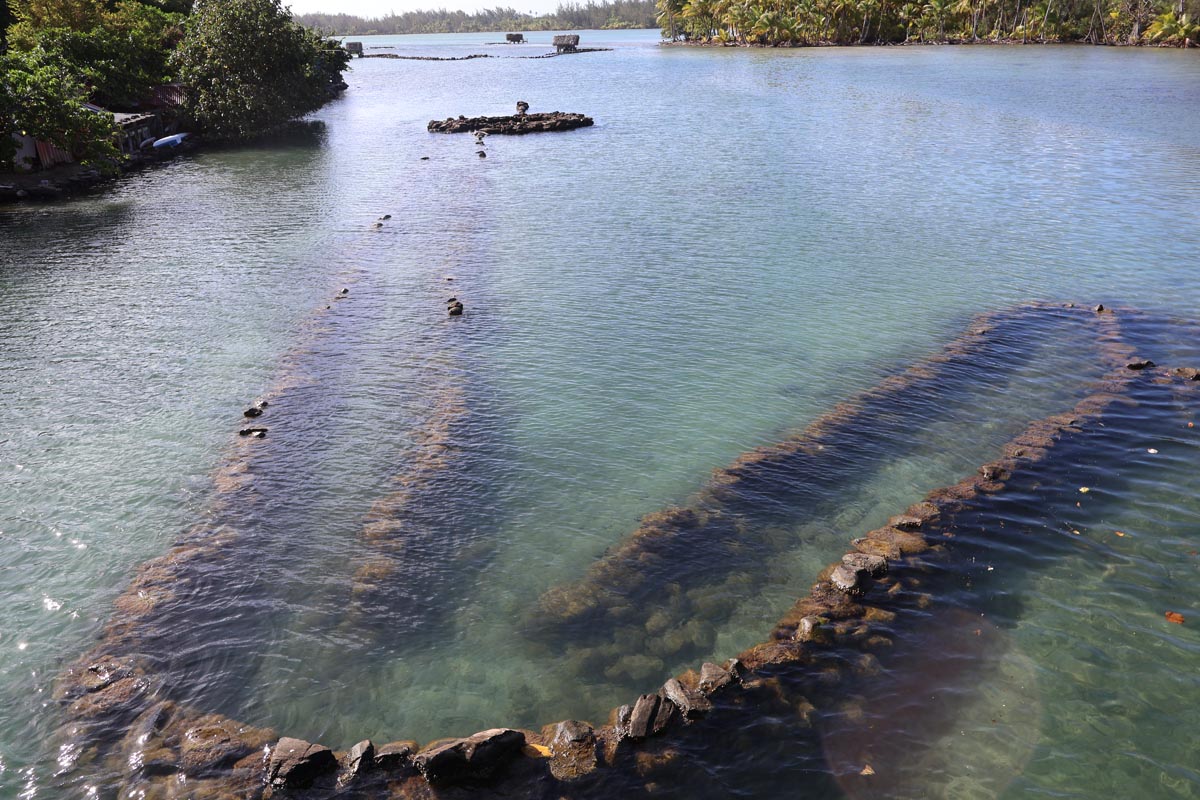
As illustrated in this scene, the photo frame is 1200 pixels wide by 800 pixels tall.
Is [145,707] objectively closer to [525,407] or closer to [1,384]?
[525,407]

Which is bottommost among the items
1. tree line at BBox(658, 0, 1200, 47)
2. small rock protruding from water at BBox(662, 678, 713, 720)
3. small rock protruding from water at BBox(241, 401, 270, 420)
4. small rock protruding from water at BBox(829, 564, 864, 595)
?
small rock protruding from water at BBox(662, 678, 713, 720)

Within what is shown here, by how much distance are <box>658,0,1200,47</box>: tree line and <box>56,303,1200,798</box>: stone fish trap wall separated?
5505 inches

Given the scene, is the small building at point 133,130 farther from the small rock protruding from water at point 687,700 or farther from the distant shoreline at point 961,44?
the distant shoreline at point 961,44

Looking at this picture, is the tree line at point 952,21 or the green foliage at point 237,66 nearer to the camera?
the green foliage at point 237,66

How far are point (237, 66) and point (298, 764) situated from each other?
6530 centimetres

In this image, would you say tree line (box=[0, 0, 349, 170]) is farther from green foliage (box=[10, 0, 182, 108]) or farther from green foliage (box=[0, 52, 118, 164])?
green foliage (box=[0, 52, 118, 164])

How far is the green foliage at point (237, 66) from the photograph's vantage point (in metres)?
60.9

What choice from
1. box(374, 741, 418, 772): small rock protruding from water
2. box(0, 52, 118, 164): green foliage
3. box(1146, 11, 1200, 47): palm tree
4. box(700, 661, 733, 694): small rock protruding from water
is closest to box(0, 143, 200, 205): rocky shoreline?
box(0, 52, 118, 164): green foliage

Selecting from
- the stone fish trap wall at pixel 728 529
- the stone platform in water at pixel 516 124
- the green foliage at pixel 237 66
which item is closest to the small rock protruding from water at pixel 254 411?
the stone fish trap wall at pixel 728 529

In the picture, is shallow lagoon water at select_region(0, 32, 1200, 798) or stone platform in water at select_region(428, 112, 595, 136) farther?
stone platform in water at select_region(428, 112, 595, 136)

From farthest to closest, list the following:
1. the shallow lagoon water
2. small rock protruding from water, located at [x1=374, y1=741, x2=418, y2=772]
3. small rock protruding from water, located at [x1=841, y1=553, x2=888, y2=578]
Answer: small rock protruding from water, located at [x1=841, y1=553, x2=888, y2=578] < the shallow lagoon water < small rock protruding from water, located at [x1=374, y1=741, x2=418, y2=772]

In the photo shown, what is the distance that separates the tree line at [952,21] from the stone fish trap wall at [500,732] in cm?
13981

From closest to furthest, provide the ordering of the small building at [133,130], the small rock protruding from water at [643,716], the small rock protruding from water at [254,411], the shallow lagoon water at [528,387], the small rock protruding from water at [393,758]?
the small rock protruding from water at [393,758] < the small rock protruding from water at [643,716] < the shallow lagoon water at [528,387] < the small rock protruding from water at [254,411] < the small building at [133,130]

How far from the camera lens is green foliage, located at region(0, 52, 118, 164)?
4125cm
